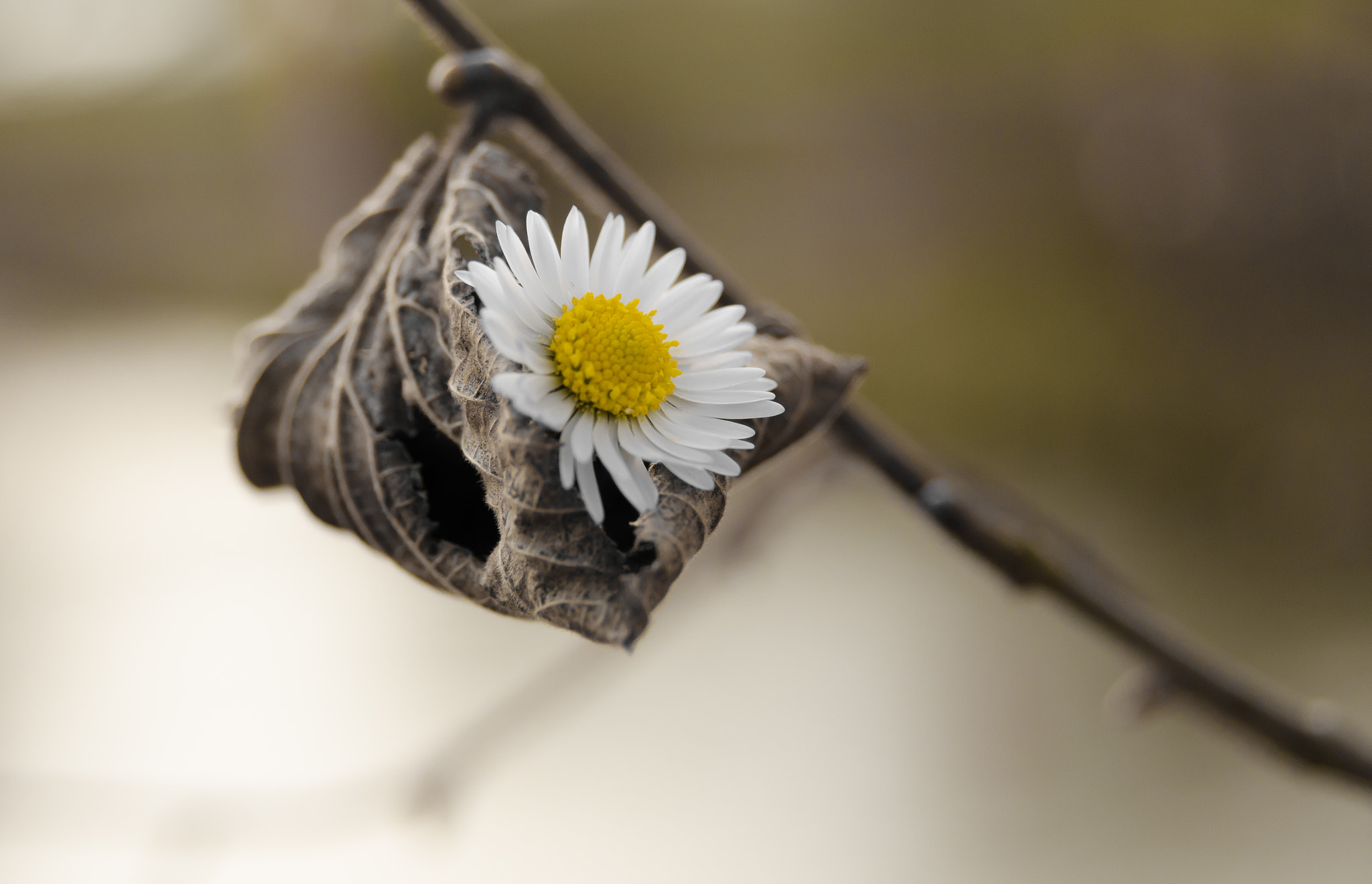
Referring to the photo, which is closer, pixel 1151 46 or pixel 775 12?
pixel 1151 46

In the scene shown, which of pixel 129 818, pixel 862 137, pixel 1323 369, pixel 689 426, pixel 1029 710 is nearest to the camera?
pixel 689 426

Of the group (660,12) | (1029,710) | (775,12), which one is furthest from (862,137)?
(1029,710)

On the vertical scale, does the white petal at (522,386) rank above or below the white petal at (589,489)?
above

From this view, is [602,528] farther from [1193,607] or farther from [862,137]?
[862,137]

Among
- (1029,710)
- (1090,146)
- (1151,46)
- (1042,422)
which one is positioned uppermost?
(1151,46)

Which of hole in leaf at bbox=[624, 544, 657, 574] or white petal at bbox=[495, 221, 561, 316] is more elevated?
white petal at bbox=[495, 221, 561, 316]

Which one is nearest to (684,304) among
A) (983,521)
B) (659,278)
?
(659,278)

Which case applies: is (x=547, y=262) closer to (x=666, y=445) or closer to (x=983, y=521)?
(x=666, y=445)
